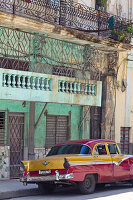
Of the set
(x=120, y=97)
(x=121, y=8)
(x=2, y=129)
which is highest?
(x=121, y=8)

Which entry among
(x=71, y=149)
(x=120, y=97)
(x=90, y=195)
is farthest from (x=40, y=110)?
(x=90, y=195)

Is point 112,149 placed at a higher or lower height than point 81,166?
higher

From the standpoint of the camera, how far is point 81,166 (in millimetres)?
11805

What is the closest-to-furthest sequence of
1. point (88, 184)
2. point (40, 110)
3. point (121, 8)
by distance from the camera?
point (88, 184), point (40, 110), point (121, 8)

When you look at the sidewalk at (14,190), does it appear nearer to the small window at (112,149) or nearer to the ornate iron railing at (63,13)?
the small window at (112,149)

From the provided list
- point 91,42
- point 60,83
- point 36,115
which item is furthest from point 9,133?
point 91,42

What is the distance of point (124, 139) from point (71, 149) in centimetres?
753

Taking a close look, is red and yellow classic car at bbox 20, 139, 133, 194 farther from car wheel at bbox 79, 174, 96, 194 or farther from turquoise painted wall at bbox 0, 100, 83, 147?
turquoise painted wall at bbox 0, 100, 83, 147

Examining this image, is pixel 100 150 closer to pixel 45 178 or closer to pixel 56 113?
pixel 45 178

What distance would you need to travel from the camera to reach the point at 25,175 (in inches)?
474

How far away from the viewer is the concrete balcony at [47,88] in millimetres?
13930

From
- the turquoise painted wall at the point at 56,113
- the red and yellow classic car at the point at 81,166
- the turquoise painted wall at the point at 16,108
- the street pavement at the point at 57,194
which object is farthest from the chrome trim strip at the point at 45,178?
the turquoise painted wall at the point at 56,113

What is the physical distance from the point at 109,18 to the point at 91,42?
177cm

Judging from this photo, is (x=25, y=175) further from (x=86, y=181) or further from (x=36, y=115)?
(x=36, y=115)
